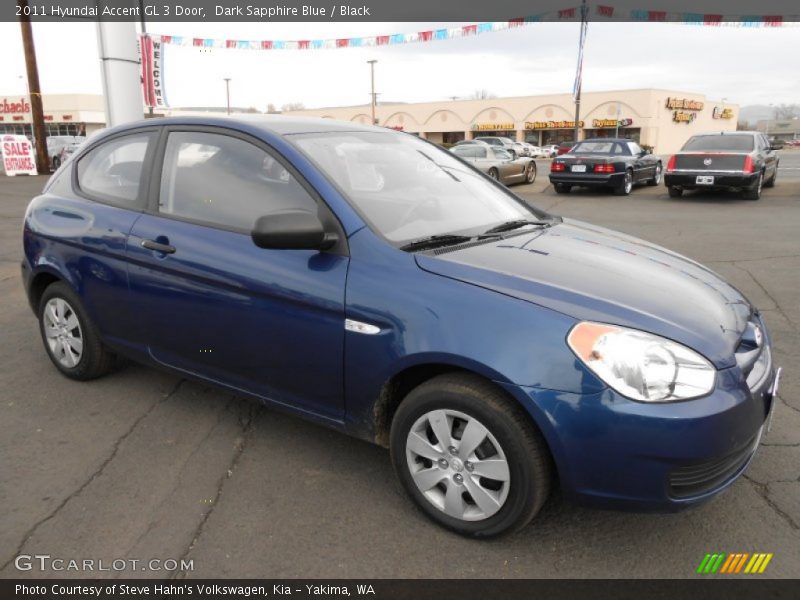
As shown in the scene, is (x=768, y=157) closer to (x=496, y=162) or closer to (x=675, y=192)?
(x=675, y=192)

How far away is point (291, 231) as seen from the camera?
2.64m

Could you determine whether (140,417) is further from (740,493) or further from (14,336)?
(740,493)

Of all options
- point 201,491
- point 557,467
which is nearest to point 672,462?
point 557,467

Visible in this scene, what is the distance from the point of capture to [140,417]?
144 inches

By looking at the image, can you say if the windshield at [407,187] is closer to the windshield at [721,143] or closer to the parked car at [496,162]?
the windshield at [721,143]

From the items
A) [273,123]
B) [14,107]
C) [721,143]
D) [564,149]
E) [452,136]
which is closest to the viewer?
[273,123]

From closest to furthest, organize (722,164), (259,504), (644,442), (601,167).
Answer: (644,442) < (259,504) < (722,164) < (601,167)

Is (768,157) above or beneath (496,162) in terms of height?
above

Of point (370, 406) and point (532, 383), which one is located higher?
point (532, 383)

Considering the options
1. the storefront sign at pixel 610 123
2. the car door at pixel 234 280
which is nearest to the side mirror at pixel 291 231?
the car door at pixel 234 280

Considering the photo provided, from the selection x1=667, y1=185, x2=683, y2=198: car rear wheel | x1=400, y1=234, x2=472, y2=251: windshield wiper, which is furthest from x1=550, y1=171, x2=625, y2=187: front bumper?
x1=400, y1=234, x2=472, y2=251: windshield wiper

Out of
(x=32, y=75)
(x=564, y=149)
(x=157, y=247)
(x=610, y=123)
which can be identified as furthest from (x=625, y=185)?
(x=610, y=123)

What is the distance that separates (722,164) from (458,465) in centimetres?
1367

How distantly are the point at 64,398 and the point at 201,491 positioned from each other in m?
1.54
